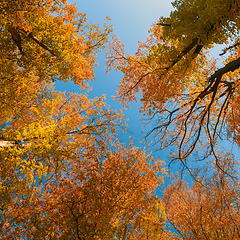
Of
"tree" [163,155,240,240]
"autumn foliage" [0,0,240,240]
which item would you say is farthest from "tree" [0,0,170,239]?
"tree" [163,155,240,240]

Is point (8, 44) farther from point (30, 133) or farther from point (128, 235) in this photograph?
point (128, 235)

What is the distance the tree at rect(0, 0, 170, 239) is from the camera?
5.32 m

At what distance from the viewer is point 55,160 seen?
5891 millimetres

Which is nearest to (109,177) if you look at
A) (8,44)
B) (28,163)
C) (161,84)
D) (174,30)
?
(28,163)

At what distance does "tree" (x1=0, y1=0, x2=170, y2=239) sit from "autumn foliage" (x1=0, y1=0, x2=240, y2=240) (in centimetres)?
4

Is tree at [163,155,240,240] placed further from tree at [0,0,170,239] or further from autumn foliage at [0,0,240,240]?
tree at [0,0,170,239]

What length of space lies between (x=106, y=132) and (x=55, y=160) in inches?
131

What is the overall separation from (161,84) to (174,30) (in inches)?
78.0

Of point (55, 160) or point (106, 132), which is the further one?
point (106, 132)

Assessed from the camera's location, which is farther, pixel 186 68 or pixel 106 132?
pixel 106 132

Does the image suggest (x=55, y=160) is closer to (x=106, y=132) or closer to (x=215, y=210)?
(x=106, y=132)

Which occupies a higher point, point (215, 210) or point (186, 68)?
point (186, 68)

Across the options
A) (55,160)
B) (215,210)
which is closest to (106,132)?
(55,160)

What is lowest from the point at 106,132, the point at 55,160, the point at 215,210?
the point at 215,210
